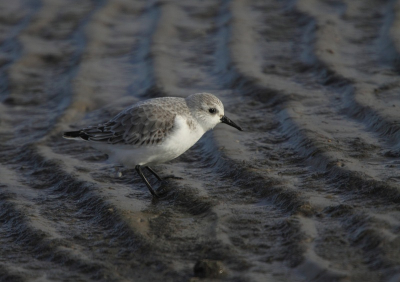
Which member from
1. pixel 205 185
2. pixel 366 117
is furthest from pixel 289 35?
pixel 205 185

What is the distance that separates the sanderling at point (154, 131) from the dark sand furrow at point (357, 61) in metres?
1.77

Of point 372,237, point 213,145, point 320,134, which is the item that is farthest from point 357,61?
point 372,237

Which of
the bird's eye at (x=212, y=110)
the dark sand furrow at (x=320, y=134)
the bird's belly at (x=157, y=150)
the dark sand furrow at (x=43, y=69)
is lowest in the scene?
the dark sand furrow at (x=43, y=69)

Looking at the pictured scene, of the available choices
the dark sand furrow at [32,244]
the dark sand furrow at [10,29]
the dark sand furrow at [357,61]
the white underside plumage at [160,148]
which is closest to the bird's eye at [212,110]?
the white underside plumage at [160,148]

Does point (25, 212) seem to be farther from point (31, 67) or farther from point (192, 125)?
point (31, 67)

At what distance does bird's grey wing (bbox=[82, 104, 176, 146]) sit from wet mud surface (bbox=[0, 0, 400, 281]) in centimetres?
49

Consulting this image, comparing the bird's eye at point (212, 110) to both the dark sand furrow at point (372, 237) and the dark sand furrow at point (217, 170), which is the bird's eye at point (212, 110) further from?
the dark sand furrow at point (372, 237)

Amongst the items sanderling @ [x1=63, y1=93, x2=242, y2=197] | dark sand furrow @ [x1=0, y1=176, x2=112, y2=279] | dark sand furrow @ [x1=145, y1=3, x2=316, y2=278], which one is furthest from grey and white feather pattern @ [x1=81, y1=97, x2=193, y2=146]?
dark sand furrow @ [x1=0, y1=176, x2=112, y2=279]

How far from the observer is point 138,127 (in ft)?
21.6

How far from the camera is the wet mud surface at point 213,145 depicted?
16.6ft

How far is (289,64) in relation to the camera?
374 inches

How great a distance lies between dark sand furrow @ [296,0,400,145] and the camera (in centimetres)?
757

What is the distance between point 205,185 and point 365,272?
2315 mm

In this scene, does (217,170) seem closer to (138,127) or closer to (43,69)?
(138,127)
